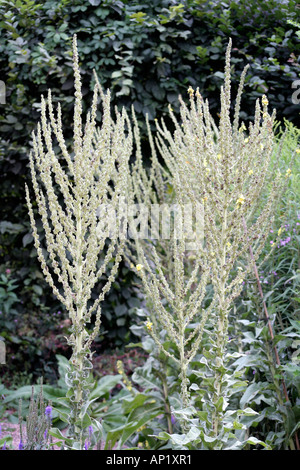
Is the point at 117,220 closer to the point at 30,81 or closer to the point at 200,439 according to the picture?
the point at 200,439

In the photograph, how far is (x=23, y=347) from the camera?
181 inches

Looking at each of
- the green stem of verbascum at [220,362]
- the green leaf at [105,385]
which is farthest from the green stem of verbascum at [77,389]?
the green leaf at [105,385]

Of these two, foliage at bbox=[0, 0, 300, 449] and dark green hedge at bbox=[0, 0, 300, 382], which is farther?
dark green hedge at bbox=[0, 0, 300, 382]

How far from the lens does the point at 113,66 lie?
4.61 m

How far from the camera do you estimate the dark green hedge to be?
4.46m

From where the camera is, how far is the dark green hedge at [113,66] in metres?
4.46
